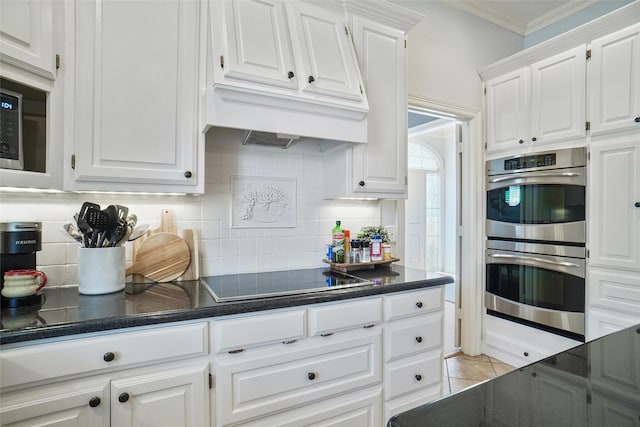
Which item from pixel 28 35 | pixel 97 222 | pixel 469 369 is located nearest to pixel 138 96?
pixel 28 35

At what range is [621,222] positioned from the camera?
6.78 feet

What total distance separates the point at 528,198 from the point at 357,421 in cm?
208

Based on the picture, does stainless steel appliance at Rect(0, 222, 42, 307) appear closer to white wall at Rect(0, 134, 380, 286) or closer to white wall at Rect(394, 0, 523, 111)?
white wall at Rect(0, 134, 380, 286)

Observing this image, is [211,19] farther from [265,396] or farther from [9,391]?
[265,396]

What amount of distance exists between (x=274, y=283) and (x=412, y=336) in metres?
0.83

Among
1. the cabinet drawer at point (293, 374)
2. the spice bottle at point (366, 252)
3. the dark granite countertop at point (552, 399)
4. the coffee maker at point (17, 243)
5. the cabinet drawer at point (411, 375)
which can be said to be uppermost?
the coffee maker at point (17, 243)

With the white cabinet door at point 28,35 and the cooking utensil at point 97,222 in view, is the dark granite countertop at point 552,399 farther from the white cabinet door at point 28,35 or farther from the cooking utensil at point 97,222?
the white cabinet door at point 28,35

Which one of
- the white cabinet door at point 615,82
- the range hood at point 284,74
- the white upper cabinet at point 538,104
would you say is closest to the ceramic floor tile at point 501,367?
the white upper cabinet at point 538,104

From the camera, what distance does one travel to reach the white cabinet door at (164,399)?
3.83 ft

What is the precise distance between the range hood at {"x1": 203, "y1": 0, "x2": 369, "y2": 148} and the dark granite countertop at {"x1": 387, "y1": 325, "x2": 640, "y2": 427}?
1.40m

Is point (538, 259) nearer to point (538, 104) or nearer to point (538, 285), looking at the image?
point (538, 285)

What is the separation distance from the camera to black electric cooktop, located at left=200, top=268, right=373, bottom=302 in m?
1.50

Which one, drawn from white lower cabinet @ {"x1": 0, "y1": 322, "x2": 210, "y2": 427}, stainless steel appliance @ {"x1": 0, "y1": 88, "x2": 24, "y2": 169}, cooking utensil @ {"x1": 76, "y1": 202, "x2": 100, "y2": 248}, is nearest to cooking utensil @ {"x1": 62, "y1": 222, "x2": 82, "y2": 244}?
cooking utensil @ {"x1": 76, "y1": 202, "x2": 100, "y2": 248}

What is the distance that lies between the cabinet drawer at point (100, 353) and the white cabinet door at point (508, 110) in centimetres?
272
